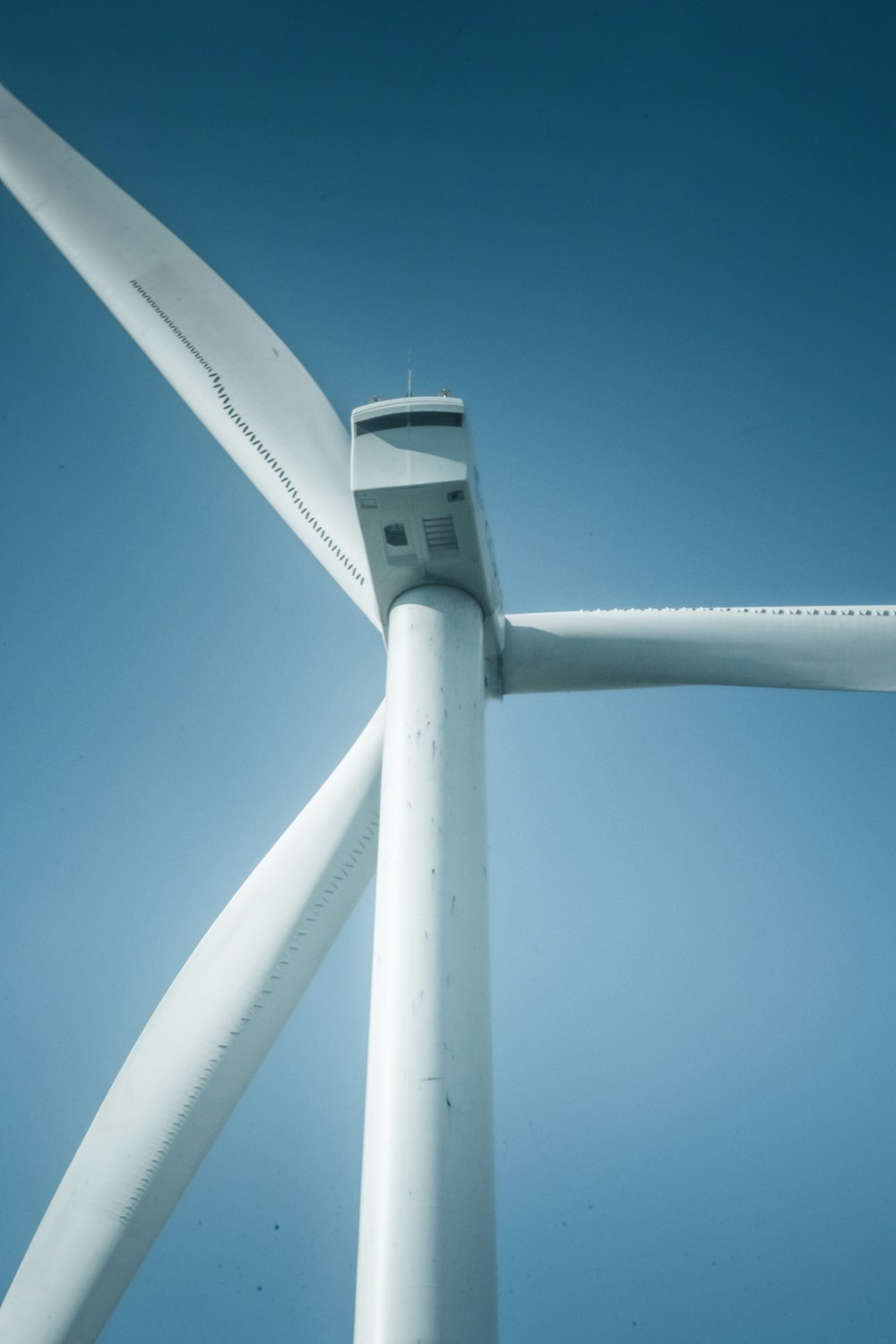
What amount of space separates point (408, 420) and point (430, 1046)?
163 inches

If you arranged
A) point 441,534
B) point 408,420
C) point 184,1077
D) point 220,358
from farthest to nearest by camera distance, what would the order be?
point 220,358, point 441,534, point 408,420, point 184,1077

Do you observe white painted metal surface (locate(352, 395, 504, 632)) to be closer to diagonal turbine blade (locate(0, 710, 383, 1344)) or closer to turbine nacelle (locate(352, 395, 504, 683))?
turbine nacelle (locate(352, 395, 504, 683))

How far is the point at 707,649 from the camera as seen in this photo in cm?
851

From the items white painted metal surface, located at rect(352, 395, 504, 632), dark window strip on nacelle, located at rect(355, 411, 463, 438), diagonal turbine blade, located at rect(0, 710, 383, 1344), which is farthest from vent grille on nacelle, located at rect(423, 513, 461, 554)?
diagonal turbine blade, located at rect(0, 710, 383, 1344)

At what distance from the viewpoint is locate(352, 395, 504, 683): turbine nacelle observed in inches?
291

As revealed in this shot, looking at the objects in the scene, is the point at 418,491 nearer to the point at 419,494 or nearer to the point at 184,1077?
the point at 419,494

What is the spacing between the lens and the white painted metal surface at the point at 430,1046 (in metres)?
5.16

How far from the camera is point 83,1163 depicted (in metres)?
6.64

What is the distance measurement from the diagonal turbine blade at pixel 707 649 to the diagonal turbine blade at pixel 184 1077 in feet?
6.72

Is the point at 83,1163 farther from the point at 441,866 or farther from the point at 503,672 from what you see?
the point at 503,672

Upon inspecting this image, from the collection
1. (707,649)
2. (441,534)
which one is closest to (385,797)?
(441,534)

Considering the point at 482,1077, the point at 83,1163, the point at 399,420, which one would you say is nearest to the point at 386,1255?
the point at 482,1077

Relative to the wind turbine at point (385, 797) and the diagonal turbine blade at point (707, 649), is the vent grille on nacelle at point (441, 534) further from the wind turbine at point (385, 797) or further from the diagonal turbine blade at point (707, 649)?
the diagonal turbine blade at point (707, 649)

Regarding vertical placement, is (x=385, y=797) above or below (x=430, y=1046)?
above
